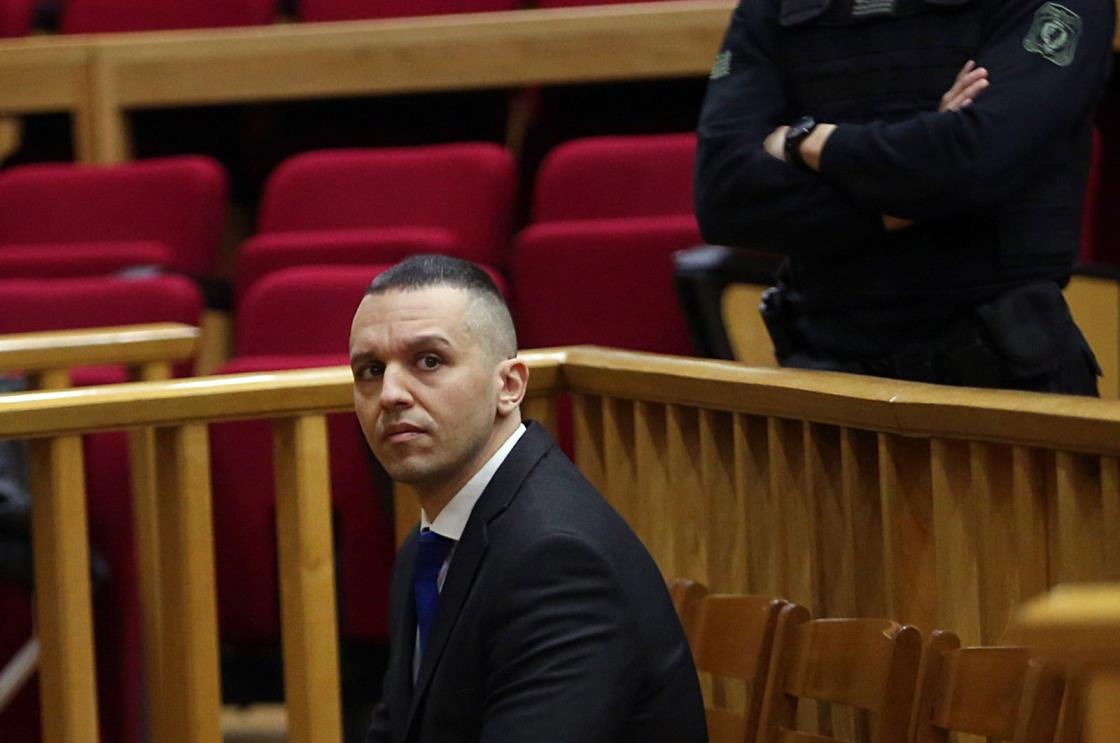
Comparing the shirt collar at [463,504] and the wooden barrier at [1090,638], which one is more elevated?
the wooden barrier at [1090,638]

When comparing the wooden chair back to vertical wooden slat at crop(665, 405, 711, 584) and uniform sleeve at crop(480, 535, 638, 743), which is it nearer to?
vertical wooden slat at crop(665, 405, 711, 584)

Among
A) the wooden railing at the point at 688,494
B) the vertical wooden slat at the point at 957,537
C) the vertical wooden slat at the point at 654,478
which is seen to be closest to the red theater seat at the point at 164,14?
the wooden railing at the point at 688,494

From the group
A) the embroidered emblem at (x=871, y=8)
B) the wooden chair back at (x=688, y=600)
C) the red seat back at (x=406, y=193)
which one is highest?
the embroidered emblem at (x=871, y=8)

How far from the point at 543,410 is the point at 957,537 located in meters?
0.49

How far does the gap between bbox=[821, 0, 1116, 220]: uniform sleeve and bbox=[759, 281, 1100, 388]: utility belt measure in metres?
0.08

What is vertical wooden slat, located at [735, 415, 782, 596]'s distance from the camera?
54.3 inches

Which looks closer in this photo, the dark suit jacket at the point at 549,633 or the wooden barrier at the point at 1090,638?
the wooden barrier at the point at 1090,638

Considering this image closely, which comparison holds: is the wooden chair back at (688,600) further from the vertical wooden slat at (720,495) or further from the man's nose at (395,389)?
the man's nose at (395,389)

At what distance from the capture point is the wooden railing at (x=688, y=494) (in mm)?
1178

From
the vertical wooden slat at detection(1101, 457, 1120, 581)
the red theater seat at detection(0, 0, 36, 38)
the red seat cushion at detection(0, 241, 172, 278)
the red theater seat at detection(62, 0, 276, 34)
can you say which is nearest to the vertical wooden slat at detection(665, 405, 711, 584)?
the vertical wooden slat at detection(1101, 457, 1120, 581)

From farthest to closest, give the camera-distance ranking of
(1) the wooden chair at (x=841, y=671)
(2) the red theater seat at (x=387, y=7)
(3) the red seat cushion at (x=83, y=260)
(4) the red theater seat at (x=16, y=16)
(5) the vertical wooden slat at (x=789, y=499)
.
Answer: (4) the red theater seat at (x=16, y=16) → (2) the red theater seat at (x=387, y=7) → (3) the red seat cushion at (x=83, y=260) → (5) the vertical wooden slat at (x=789, y=499) → (1) the wooden chair at (x=841, y=671)

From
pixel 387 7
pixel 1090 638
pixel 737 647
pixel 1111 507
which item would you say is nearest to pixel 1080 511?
pixel 1111 507

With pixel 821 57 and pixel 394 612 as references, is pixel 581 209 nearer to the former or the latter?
pixel 821 57

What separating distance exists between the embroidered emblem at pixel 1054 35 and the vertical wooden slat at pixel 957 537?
310mm
